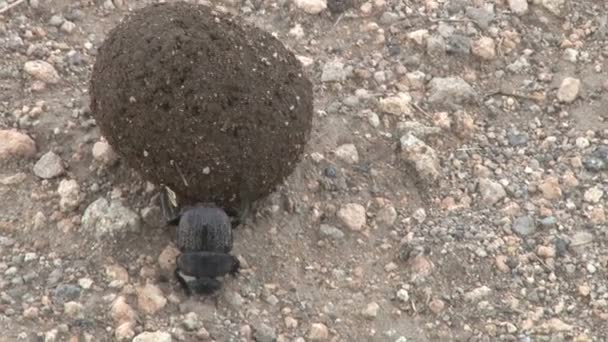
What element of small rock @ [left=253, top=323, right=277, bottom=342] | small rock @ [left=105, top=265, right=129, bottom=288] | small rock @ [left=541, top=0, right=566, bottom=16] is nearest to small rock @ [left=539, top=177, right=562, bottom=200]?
small rock @ [left=541, top=0, right=566, bottom=16]

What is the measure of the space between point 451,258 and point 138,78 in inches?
67.6

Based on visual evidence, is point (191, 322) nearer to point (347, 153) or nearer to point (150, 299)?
point (150, 299)

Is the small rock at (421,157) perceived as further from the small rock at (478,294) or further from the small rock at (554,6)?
the small rock at (554,6)

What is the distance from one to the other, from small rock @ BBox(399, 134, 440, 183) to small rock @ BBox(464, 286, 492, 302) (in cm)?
77

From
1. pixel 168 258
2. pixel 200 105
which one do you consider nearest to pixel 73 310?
pixel 168 258

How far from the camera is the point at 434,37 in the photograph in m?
5.36

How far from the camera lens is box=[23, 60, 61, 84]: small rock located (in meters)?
4.71

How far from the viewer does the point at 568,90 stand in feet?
16.8

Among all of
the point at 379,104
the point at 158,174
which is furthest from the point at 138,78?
the point at 379,104

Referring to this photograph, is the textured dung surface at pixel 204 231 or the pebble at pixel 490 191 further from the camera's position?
the pebble at pixel 490 191

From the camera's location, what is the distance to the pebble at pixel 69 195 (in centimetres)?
410

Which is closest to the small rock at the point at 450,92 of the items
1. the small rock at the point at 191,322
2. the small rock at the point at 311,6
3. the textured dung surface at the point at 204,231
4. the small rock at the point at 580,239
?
the small rock at the point at 311,6

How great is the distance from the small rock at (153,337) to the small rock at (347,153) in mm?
1495

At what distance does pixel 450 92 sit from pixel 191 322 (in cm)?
224
